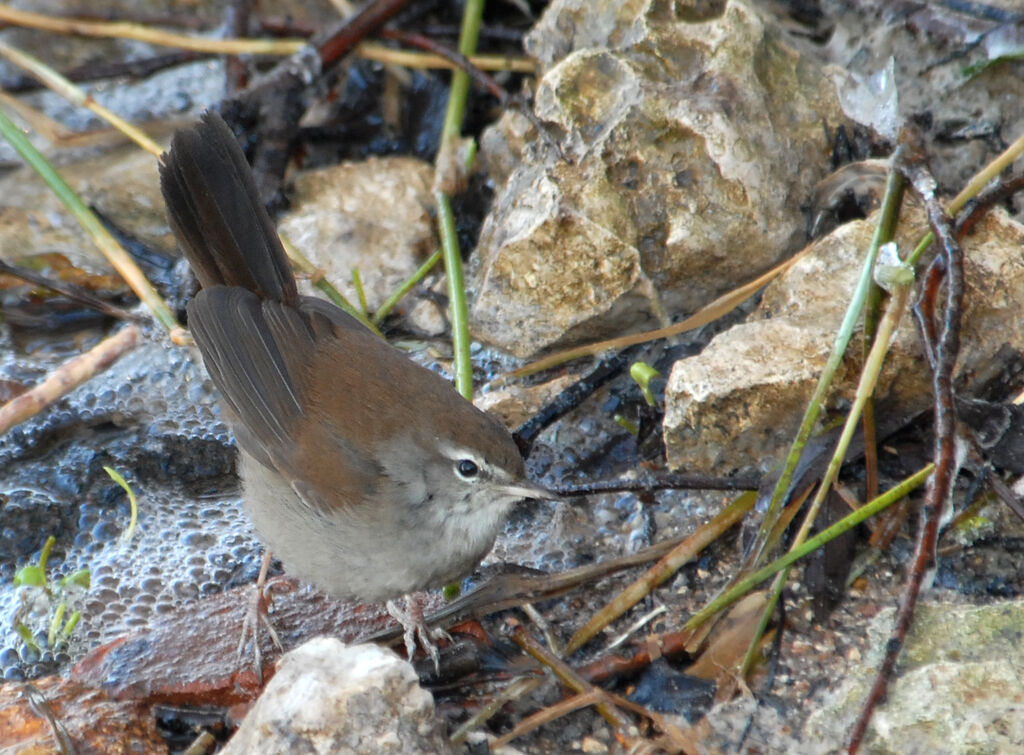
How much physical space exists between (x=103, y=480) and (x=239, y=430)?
0.79 meters

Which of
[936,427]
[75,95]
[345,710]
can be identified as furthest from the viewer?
[75,95]

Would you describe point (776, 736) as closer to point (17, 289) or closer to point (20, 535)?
point (20, 535)

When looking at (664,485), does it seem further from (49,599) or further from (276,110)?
(276,110)

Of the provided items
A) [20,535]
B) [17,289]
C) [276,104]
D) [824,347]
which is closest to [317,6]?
[276,104]

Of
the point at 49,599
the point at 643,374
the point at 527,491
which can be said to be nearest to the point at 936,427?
the point at 643,374

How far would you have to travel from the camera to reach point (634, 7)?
4340 mm

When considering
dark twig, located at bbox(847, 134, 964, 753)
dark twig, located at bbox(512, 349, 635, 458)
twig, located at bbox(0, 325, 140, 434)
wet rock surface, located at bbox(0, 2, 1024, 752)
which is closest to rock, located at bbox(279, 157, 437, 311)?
wet rock surface, located at bbox(0, 2, 1024, 752)

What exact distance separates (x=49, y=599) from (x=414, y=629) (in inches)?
45.9

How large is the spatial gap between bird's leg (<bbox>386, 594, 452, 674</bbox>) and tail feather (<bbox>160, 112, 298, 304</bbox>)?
109 centimetres

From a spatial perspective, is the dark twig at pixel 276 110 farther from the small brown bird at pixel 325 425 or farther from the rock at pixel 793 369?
the rock at pixel 793 369

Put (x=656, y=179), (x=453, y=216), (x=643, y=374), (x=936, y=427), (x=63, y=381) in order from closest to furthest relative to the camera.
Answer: (x=936, y=427), (x=643, y=374), (x=63, y=381), (x=656, y=179), (x=453, y=216)

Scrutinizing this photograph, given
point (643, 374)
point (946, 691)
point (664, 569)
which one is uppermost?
point (643, 374)

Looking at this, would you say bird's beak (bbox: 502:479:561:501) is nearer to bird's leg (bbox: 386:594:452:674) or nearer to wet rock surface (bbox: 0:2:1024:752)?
wet rock surface (bbox: 0:2:1024:752)

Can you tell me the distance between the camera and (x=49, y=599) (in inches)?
139
